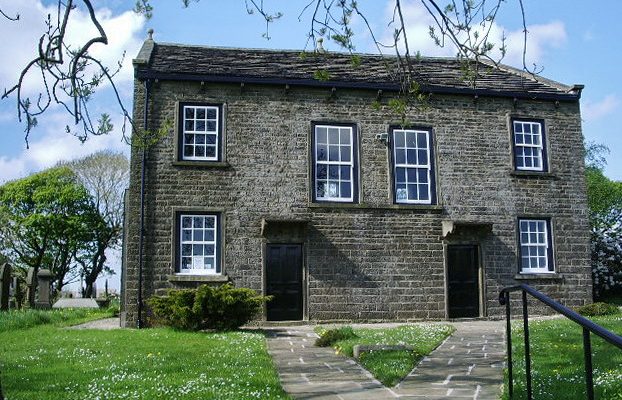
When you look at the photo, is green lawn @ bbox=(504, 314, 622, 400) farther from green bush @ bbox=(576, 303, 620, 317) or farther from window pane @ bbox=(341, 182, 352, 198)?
window pane @ bbox=(341, 182, 352, 198)

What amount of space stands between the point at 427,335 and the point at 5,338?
8.12m

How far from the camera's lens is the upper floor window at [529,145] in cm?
1789

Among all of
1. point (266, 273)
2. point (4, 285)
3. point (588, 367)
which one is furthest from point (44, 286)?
point (588, 367)

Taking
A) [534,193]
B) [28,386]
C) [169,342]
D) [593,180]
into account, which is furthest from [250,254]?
[593,180]

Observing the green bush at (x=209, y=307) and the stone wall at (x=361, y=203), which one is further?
the stone wall at (x=361, y=203)

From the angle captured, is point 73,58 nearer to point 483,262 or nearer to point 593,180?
point 483,262

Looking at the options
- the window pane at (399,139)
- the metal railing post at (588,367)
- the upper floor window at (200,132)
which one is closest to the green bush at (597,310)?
the window pane at (399,139)

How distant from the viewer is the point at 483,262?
17.0 m

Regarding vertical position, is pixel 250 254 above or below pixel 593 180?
below

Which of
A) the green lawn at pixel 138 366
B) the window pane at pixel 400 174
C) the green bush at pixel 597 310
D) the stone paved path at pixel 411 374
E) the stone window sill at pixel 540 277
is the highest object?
the window pane at pixel 400 174

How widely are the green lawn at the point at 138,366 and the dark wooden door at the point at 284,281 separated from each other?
12.2 ft

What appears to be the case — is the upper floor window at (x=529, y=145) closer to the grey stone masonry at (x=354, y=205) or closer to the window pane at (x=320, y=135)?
the grey stone masonry at (x=354, y=205)

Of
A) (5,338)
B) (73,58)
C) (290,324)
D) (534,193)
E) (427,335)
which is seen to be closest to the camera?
(73,58)

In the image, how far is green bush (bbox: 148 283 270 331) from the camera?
13.0 metres
